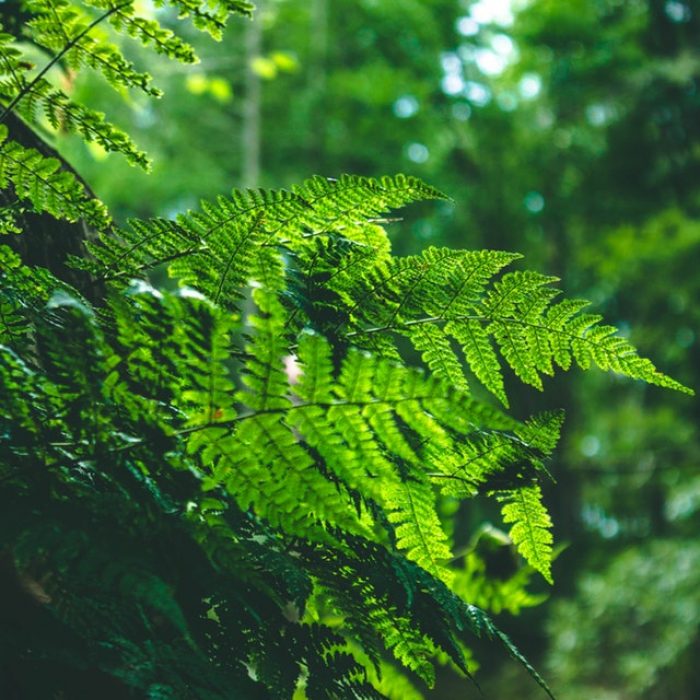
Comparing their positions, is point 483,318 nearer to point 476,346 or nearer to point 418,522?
point 476,346

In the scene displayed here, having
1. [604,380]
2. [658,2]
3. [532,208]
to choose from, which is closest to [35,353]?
[658,2]

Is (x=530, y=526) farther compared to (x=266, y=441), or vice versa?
(x=530, y=526)

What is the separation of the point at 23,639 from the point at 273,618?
0.27 m

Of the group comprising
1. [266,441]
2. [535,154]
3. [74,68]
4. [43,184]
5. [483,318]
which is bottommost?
[266,441]

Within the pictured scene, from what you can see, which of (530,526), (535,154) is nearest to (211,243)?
(530,526)

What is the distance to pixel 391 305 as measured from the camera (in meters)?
0.85

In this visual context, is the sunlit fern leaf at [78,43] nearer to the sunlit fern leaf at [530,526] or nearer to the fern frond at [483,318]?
the fern frond at [483,318]

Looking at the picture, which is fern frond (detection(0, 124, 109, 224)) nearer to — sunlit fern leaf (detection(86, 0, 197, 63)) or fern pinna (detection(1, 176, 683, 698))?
fern pinna (detection(1, 176, 683, 698))

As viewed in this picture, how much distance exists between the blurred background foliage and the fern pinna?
7848 mm

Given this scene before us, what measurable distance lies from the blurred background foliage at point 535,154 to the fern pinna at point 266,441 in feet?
25.7

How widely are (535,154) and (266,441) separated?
11.6 m

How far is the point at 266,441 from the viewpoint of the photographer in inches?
24.6

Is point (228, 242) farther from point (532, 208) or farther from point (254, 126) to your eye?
point (532, 208)

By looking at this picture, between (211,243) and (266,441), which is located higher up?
(211,243)
